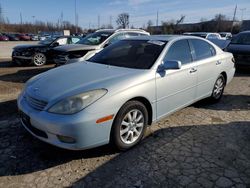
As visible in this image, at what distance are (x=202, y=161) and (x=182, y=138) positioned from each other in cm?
67

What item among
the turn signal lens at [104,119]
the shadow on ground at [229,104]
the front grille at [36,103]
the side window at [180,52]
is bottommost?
the shadow on ground at [229,104]

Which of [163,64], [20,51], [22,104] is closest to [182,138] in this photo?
[163,64]

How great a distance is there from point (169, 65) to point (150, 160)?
4.64ft

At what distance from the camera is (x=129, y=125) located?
3.22 metres

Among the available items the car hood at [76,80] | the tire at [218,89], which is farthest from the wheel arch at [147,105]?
the tire at [218,89]

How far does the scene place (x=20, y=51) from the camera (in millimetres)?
10648

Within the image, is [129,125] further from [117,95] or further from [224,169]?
[224,169]

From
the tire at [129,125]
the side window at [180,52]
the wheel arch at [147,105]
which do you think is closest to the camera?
the tire at [129,125]

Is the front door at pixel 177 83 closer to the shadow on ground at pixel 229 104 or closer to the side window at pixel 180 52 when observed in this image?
the side window at pixel 180 52

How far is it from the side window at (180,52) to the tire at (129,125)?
1041mm

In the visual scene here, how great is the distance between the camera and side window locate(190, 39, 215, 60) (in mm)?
4496

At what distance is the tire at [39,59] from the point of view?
1070cm

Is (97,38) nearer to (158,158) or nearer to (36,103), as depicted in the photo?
(36,103)

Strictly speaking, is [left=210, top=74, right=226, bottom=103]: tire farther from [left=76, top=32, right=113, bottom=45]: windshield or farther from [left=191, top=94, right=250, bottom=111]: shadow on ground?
[left=76, top=32, right=113, bottom=45]: windshield
